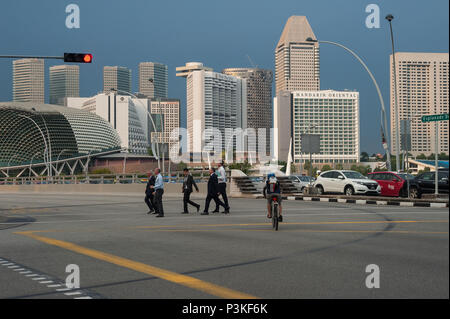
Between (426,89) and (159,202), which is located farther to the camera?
(426,89)

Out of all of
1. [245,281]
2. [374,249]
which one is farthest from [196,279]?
[374,249]

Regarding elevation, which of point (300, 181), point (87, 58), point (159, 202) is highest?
point (87, 58)

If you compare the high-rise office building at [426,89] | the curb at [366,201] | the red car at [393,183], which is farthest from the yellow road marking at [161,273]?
the red car at [393,183]

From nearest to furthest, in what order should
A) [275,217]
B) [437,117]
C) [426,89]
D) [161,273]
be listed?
[437,117], [161,273], [275,217], [426,89]

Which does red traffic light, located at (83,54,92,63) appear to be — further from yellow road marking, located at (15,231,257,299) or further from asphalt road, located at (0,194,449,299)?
yellow road marking, located at (15,231,257,299)

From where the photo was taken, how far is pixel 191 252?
10219mm

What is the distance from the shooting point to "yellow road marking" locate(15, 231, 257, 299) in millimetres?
6281

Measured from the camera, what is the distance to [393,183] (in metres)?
30.2

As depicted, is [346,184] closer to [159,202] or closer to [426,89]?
[426,89]

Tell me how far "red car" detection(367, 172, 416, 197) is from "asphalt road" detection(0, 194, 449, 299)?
13981mm

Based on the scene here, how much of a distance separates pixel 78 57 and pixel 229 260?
578 inches

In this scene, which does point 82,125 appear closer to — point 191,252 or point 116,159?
point 116,159

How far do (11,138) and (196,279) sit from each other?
163034 mm

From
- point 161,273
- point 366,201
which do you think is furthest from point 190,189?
point 161,273
